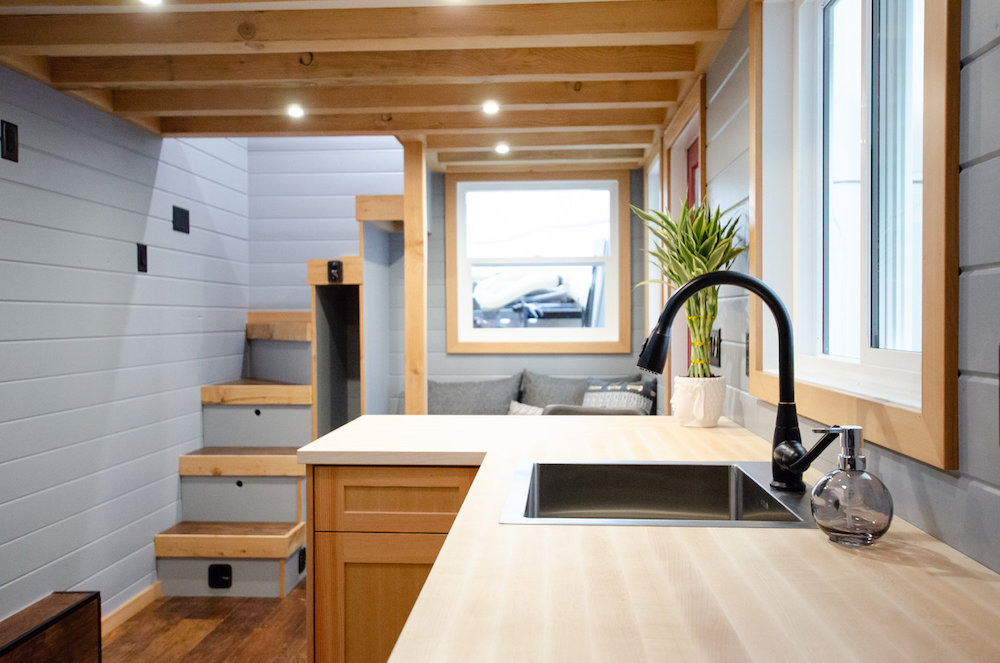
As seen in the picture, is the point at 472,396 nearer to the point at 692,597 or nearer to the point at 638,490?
the point at 638,490

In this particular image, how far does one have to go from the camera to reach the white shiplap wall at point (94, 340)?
2799mm

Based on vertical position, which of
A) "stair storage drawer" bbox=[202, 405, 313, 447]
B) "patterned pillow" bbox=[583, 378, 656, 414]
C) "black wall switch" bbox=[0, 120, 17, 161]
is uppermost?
Answer: "black wall switch" bbox=[0, 120, 17, 161]

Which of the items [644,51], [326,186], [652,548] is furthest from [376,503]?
[326,186]

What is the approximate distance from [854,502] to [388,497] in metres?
1.10

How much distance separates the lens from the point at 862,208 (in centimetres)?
148

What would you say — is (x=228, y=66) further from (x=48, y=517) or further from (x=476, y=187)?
(x=476, y=187)

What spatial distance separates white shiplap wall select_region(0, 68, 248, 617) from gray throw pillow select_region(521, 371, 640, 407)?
1979 millimetres

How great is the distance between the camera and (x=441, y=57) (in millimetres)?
2803

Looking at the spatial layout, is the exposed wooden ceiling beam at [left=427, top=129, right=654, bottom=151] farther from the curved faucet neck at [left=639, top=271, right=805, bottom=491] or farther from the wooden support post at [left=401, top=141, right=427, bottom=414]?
the curved faucet neck at [left=639, top=271, right=805, bottom=491]

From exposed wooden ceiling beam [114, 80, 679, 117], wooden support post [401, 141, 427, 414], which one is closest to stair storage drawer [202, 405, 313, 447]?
wooden support post [401, 141, 427, 414]

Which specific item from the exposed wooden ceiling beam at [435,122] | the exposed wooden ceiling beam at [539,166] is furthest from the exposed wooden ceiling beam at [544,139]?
the exposed wooden ceiling beam at [539,166]

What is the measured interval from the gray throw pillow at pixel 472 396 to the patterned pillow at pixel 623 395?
551 mm

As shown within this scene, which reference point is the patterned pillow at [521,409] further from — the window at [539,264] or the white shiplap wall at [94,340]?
the white shiplap wall at [94,340]

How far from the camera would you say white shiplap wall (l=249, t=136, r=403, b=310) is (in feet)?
15.7
